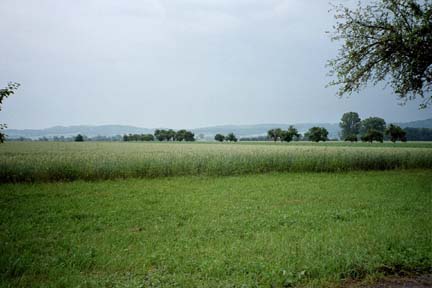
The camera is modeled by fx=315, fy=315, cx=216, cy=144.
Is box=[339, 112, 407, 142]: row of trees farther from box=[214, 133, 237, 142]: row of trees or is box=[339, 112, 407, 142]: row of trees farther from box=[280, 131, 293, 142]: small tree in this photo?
box=[214, 133, 237, 142]: row of trees

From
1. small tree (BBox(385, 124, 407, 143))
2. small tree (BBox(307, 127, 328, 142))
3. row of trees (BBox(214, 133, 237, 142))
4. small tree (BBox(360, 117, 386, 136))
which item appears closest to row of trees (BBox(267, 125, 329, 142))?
small tree (BBox(307, 127, 328, 142))

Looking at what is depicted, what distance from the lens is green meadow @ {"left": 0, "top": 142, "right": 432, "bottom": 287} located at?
5570mm

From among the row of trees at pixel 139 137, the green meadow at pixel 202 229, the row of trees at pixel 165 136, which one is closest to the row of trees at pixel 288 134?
the row of trees at pixel 165 136

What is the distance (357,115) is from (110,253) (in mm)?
118278

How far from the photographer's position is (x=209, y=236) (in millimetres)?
7789

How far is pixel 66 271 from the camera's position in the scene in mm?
5660

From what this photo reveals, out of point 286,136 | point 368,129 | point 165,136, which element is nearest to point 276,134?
point 286,136

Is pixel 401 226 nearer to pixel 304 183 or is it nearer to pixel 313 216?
pixel 313 216

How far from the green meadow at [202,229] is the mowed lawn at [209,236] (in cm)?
3

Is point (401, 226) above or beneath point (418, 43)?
beneath

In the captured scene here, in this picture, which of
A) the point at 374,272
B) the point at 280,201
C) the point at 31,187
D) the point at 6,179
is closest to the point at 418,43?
the point at 280,201

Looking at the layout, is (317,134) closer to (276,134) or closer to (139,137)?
(276,134)

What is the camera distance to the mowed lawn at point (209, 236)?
552 cm

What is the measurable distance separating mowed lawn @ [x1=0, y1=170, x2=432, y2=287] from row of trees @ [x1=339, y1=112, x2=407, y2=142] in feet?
256
